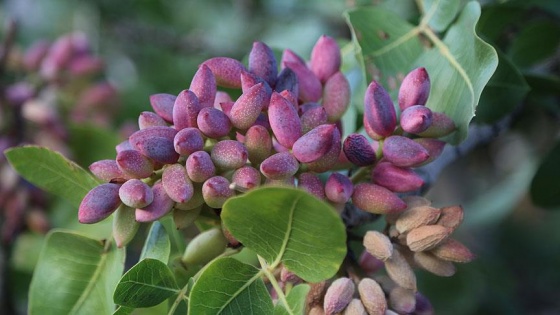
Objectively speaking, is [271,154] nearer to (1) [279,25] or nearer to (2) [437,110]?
(2) [437,110]

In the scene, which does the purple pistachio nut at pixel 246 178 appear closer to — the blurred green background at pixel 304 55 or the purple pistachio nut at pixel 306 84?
the purple pistachio nut at pixel 306 84

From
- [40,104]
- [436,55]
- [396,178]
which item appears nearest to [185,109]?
[396,178]

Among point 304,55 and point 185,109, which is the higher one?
point 185,109

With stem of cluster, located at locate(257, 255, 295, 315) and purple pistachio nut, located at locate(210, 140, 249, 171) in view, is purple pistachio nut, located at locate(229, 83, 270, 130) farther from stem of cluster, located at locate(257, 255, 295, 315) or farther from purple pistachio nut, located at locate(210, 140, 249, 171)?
stem of cluster, located at locate(257, 255, 295, 315)

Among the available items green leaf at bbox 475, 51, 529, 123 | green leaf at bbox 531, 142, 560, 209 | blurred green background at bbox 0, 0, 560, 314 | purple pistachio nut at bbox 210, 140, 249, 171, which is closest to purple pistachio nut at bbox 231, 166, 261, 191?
purple pistachio nut at bbox 210, 140, 249, 171

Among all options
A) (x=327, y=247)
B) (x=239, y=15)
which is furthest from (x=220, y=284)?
(x=239, y=15)

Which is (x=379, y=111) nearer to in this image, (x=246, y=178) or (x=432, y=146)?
(x=432, y=146)
